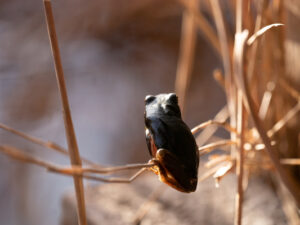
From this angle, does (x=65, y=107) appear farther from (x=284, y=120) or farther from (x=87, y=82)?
(x=87, y=82)

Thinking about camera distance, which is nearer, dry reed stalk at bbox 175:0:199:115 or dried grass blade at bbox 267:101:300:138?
dried grass blade at bbox 267:101:300:138

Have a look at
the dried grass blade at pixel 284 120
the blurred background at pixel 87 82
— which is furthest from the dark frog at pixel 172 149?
the blurred background at pixel 87 82

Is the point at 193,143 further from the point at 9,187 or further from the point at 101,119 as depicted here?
the point at 101,119

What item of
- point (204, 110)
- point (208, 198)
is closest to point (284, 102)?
point (208, 198)

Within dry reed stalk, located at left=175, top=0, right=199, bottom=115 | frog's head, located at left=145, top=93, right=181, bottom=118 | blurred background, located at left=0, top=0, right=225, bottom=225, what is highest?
blurred background, located at left=0, top=0, right=225, bottom=225

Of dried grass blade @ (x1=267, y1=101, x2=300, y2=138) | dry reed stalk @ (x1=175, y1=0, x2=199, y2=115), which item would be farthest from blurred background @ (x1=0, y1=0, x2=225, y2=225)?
dried grass blade @ (x1=267, y1=101, x2=300, y2=138)

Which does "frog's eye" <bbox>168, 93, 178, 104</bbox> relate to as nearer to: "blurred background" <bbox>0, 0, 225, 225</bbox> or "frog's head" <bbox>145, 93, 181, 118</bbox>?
"frog's head" <bbox>145, 93, 181, 118</bbox>

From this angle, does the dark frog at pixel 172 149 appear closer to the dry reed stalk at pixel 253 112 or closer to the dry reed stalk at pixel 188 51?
the dry reed stalk at pixel 253 112

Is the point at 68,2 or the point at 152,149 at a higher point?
the point at 68,2
